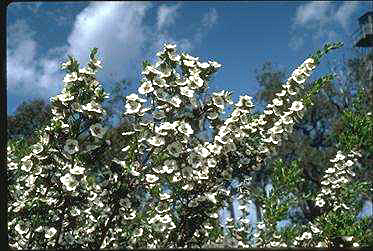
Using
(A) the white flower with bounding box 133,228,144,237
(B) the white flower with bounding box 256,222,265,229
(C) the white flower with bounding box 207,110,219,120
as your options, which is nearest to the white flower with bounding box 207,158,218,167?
(C) the white flower with bounding box 207,110,219,120

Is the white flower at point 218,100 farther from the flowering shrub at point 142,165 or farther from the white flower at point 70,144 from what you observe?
the white flower at point 70,144

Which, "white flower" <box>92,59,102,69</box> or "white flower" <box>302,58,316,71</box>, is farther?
"white flower" <box>302,58,316,71</box>

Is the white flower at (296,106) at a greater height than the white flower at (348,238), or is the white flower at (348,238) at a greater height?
the white flower at (296,106)

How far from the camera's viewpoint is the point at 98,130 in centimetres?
524

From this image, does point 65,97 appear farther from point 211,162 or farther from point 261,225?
point 261,225

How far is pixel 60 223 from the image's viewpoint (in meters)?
5.25

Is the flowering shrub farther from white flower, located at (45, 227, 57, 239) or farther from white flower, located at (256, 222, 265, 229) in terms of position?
white flower, located at (256, 222, 265, 229)

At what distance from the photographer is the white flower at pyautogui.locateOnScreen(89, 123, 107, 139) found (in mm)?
5199

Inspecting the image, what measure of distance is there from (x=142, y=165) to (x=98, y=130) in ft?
1.91

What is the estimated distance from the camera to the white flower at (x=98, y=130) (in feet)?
17.1

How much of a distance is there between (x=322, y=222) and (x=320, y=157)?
26.1 m

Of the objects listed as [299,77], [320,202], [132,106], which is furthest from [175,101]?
[320,202]

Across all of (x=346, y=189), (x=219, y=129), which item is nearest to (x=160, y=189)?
(x=219, y=129)

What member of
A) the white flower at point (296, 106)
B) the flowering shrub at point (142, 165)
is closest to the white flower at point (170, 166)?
the flowering shrub at point (142, 165)
